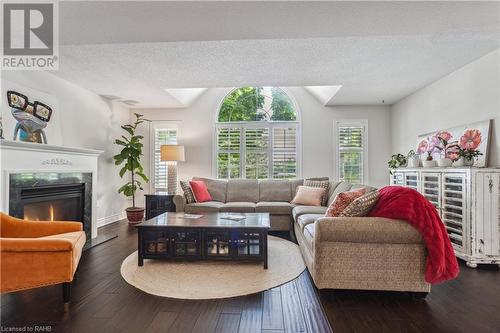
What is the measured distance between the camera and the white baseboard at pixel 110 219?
185 inches

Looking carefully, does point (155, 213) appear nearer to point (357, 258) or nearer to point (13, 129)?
point (13, 129)

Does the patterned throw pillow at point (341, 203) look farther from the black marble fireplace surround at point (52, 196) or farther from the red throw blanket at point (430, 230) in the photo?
the black marble fireplace surround at point (52, 196)

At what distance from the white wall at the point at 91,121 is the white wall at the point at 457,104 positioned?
572 centimetres

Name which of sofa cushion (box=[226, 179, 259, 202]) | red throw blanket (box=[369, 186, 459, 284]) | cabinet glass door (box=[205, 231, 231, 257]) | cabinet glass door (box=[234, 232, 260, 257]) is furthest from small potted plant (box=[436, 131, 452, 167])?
cabinet glass door (box=[205, 231, 231, 257])

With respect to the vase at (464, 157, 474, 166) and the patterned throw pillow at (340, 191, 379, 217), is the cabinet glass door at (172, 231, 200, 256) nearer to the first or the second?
the patterned throw pillow at (340, 191, 379, 217)

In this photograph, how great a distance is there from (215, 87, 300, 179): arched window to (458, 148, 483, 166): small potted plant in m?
2.90

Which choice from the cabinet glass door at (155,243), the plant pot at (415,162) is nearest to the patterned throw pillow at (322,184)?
the plant pot at (415,162)

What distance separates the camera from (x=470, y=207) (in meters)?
2.80

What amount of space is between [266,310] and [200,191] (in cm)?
284

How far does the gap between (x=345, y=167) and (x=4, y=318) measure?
5419mm

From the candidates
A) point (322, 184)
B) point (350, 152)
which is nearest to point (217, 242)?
point (322, 184)


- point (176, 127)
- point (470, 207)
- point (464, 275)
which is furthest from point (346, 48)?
point (176, 127)

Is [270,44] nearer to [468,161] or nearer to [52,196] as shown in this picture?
[468,161]

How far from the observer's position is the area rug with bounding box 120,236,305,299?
2.23m
